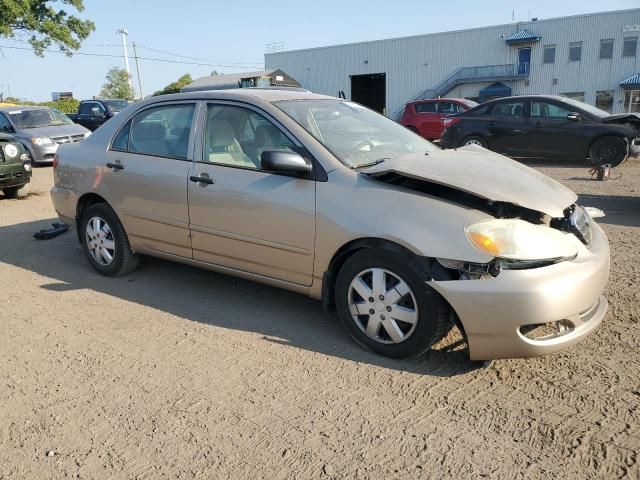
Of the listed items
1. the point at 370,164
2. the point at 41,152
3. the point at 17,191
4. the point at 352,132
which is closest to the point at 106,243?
the point at 352,132

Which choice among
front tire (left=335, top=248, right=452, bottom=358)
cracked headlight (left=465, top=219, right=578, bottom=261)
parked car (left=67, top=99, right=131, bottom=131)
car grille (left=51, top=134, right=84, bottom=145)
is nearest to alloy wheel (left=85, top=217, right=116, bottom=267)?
front tire (left=335, top=248, right=452, bottom=358)

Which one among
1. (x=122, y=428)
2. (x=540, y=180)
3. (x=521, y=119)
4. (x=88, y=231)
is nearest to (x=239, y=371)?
(x=122, y=428)

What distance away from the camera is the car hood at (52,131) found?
45.1 ft

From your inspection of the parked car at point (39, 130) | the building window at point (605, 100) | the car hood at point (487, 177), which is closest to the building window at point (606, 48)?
the building window at point (605, 100)

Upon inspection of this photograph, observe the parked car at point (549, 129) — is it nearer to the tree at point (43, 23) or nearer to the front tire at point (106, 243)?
the front tire at point (106, 243)

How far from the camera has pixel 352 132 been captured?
394 centimetres

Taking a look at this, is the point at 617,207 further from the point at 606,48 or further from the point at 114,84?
the point at 114,84

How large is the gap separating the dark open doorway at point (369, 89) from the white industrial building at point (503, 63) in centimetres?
9

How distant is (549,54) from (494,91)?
473 centimetres

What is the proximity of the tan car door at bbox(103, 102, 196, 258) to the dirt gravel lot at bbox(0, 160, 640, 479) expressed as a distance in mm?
557

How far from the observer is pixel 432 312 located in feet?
9.86

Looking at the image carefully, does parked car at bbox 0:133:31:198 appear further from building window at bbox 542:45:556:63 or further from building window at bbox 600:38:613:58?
building window at bbox 600:38:613:58

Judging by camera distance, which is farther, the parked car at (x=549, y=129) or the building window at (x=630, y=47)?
the building window at (x=630, y=47)

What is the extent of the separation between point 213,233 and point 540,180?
7.56 feet
